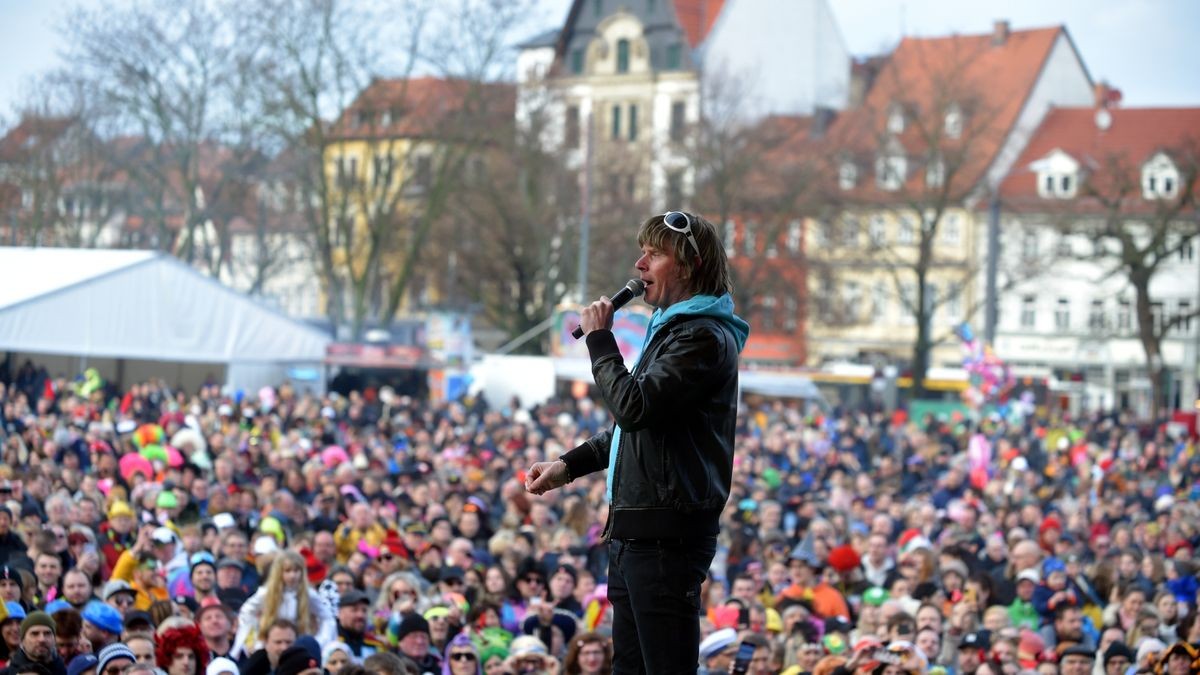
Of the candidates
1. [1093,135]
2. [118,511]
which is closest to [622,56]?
[1093,135]

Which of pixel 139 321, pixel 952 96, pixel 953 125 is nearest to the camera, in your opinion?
pixel 139 321

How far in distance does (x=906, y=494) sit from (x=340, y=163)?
28.1m

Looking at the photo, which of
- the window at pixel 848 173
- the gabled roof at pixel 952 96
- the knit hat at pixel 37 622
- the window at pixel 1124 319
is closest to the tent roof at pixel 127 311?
the knit hat at pixel 37 622

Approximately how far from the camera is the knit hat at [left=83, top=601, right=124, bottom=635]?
8.04 metres

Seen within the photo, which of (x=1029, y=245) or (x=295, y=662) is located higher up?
(x=1029, y=245)

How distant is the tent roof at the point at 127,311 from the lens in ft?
72.5

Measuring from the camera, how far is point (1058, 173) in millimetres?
57531

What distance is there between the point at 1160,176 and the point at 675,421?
170 feet

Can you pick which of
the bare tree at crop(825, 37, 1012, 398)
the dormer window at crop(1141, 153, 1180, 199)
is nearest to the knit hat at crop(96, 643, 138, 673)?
the bare tree at crop(825, 37, 1012, 398)

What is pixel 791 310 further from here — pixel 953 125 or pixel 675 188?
pixel 953 125

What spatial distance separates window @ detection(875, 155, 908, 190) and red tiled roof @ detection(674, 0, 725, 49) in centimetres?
1610

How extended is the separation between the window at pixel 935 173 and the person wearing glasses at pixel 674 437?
139ft

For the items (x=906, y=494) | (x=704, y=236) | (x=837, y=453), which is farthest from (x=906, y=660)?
(x=837, y=453)

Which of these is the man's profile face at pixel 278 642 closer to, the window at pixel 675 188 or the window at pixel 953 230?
the window at pixel 675 188
